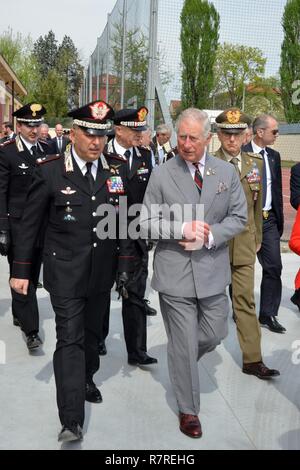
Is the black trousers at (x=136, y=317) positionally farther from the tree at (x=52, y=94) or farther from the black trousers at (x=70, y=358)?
the tree at (x=52, y=94)

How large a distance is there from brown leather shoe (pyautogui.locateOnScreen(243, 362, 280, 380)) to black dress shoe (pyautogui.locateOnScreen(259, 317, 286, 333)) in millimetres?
1135

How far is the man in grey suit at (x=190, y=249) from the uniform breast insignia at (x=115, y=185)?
20 centimetres

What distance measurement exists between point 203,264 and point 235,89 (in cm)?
6333

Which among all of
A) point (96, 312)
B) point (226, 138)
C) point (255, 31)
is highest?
point (255, 31)

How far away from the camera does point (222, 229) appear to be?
3.53m

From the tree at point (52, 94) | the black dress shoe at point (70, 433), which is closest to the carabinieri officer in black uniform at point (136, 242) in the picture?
the black dress shoe at point (70, 433)

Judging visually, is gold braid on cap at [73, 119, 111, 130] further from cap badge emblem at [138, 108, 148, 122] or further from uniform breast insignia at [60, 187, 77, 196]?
cap badge emblem at [138, 108, 148, 122]

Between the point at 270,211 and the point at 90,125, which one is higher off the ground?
the point at 90,125

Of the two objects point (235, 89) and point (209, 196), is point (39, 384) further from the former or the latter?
point (235, 89)

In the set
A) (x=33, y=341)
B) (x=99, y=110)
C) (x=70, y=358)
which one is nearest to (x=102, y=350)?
(x=33, y=341)

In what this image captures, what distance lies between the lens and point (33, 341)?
4.93m

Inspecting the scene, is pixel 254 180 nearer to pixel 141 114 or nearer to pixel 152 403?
pixel 141 114

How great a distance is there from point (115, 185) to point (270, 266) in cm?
246

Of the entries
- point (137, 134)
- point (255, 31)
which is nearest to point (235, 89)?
point (255, 31)
